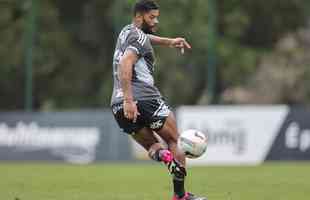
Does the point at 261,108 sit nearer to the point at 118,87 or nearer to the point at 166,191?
the point at 166,191

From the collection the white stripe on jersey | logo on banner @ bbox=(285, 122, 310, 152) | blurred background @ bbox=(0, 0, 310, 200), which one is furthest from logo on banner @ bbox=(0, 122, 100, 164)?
the white stripe on jersey

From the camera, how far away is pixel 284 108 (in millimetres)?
22766

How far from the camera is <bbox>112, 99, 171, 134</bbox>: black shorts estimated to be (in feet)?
34.8

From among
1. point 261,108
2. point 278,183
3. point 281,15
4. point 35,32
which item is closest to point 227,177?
point 278,183

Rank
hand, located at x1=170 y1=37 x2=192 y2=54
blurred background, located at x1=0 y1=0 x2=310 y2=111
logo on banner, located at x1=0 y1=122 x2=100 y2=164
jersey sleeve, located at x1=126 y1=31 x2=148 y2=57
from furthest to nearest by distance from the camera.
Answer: blurred background, located at x1=0 y1=0 x2=310 y2=111
logo on banner, located at x1=0 y1=122 x2=100 y2=164
hand, located at x1=170 y1=37 x2=192 y2=54
jersey sleeve, located at x1=126 y1=31 x2=148 y2=57

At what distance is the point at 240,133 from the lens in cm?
2284

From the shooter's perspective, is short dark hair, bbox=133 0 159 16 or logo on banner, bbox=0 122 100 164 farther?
logo on banner, bbox=0 122 100 164

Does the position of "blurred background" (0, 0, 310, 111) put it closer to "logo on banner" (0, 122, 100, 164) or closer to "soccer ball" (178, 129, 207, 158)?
"logo on banner" (0, 122, 100, 164)

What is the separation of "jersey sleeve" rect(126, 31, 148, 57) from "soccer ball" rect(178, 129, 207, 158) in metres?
1.08

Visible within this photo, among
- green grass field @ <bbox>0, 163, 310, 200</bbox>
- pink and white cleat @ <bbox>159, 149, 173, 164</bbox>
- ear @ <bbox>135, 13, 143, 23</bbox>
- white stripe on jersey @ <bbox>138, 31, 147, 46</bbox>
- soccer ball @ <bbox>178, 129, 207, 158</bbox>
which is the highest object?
ear @ <bbox>135, 13, 143, 23</bbox>

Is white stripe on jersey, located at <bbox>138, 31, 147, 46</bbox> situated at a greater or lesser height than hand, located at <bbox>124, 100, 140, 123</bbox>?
greater

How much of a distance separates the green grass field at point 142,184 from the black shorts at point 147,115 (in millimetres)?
1212

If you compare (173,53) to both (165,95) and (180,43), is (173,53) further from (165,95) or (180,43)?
(180,43)

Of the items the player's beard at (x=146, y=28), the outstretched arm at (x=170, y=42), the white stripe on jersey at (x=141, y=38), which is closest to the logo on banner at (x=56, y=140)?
the outstretched arm at (x=170, y=42)
